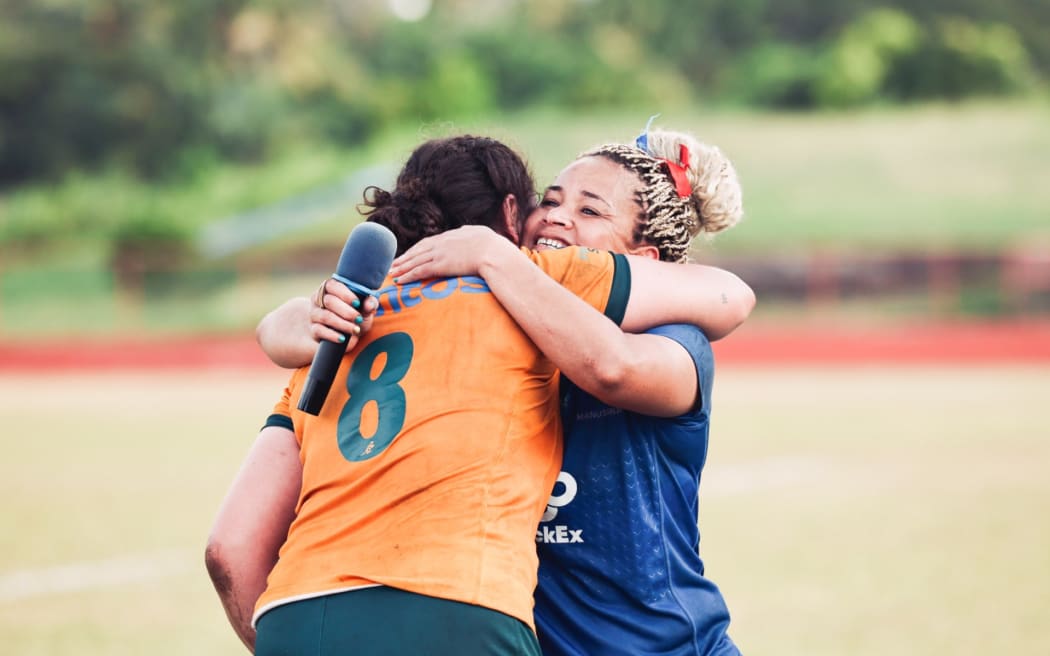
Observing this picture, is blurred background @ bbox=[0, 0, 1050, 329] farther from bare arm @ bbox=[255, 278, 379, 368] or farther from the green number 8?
the green number 8

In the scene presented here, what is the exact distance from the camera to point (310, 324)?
2.63 m

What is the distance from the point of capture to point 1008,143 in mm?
36875

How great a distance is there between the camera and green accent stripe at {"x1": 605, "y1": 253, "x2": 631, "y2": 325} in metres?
2.60

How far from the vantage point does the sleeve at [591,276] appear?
8.48 feet

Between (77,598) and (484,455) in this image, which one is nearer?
(484,455)

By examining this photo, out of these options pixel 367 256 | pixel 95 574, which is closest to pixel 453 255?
pixel 367 256

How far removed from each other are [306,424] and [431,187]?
1.86 ft

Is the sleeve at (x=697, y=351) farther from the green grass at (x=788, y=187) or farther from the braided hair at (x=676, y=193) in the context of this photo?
the green grass at (x=788, y=187)

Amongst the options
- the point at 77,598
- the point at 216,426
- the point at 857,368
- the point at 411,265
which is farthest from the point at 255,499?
the point at 857,368

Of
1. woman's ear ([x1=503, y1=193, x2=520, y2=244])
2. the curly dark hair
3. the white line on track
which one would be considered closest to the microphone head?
the curly dark hair

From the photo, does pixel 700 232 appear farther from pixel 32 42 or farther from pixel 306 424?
pixel 32 42

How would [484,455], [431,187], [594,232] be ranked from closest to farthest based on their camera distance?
[484,455]
[431,187]
[594,232]

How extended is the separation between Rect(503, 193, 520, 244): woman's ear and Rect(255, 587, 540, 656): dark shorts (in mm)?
864

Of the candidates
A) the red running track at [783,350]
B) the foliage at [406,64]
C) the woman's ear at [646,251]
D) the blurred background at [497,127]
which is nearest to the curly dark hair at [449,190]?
the woman's ear at [646,251]
